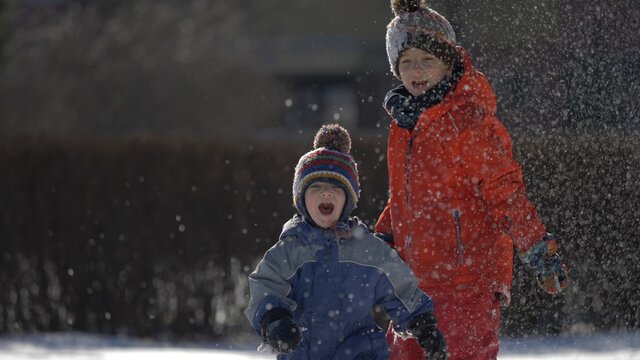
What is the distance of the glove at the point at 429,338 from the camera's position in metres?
4.11

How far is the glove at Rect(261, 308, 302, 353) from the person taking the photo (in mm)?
3920

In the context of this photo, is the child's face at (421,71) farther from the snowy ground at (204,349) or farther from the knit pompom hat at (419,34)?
the snowy ground at (204,349)

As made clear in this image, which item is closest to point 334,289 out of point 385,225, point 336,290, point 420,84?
point 336,290

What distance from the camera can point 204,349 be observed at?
9641 mm

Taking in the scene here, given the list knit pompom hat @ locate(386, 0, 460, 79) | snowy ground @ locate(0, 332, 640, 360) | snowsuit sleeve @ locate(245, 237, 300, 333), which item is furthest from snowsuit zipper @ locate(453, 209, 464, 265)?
snowy ground @ locate(0, 332, 640, 360)

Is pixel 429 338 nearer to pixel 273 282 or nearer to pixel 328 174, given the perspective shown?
pixel 273 282

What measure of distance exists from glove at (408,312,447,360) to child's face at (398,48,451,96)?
99 centimetres

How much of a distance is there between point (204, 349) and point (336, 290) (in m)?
5.64

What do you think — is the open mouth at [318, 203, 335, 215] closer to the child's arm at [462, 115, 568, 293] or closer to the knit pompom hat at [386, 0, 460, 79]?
the child's arm at [462, 115, 568, 293]

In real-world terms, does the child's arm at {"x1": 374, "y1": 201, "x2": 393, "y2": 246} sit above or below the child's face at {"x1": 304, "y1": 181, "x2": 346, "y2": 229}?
below

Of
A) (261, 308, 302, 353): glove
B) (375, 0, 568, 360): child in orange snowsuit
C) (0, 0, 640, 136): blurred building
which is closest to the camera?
(261, 308, 302, 353): glove

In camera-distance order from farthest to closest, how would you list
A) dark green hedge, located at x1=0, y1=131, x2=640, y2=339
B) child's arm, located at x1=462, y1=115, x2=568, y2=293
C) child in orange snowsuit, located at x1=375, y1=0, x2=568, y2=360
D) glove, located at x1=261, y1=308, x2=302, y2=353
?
dark green hedge, located at x1=0, y1=131, x2=640, y2=339
child in orange snowsuit, located at x1=375, y1=0, x2=568, y2=360
child's arm, located at x1=462, y1=115, x2=568, y2=293
glove, located at x1=261, y1=308, x2=302, y2=353

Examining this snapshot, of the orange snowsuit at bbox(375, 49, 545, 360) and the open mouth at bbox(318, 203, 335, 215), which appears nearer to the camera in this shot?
the open mouth at bbox(318, 203, 335, 215)

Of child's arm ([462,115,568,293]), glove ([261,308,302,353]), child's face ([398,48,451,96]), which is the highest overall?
child's face ([398,48,451,96])
